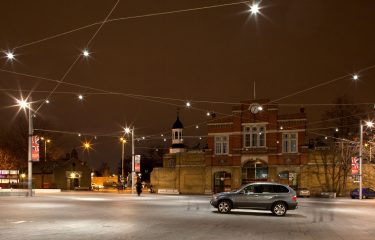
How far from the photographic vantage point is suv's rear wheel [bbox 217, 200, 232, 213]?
26.3 metres

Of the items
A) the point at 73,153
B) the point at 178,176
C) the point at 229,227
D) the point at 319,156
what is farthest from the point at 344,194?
the point at 73,153

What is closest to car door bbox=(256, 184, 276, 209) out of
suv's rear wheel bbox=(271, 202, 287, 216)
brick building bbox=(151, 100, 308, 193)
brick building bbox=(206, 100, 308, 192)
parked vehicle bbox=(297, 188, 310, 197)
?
suv's rear wheel bbox=(271, 202, 287, 216)

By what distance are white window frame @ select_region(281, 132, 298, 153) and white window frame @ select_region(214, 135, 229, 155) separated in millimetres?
7006

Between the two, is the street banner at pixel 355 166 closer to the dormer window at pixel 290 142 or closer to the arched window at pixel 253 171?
the dormer window at pixel 290 142

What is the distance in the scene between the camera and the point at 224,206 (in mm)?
26391

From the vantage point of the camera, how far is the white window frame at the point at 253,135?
64.5 metres

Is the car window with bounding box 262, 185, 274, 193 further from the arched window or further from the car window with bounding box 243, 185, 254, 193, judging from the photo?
the arched window

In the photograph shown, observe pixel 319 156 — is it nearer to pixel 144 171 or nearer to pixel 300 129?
pixel 300 129

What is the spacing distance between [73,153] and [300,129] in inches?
2373

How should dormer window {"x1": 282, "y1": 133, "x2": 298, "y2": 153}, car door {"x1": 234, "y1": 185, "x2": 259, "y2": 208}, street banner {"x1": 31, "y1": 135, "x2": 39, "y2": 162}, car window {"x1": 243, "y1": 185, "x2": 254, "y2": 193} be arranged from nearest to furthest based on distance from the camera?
car door {"x1": 234, "y1": 185, "x2": 259, "y2": 208}, car window {"x1": 243, "y1": 185, "x2": 254, "y2": 193}, street banner {"x1": 31, "y1": 135, "x2": 39, "y2": 162}, dormer window {"x1": 282, "y1": 133, "x2": 298, "y2": 153}

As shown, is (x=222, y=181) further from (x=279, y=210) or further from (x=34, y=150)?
(x=279, y=210)

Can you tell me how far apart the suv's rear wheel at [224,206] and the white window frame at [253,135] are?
3860 cm

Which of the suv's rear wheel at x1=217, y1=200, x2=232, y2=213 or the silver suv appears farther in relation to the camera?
the suv's rear wheel at x1=217, y1=200, x2=232, y2=213

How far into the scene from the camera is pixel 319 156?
61719 millimetres
